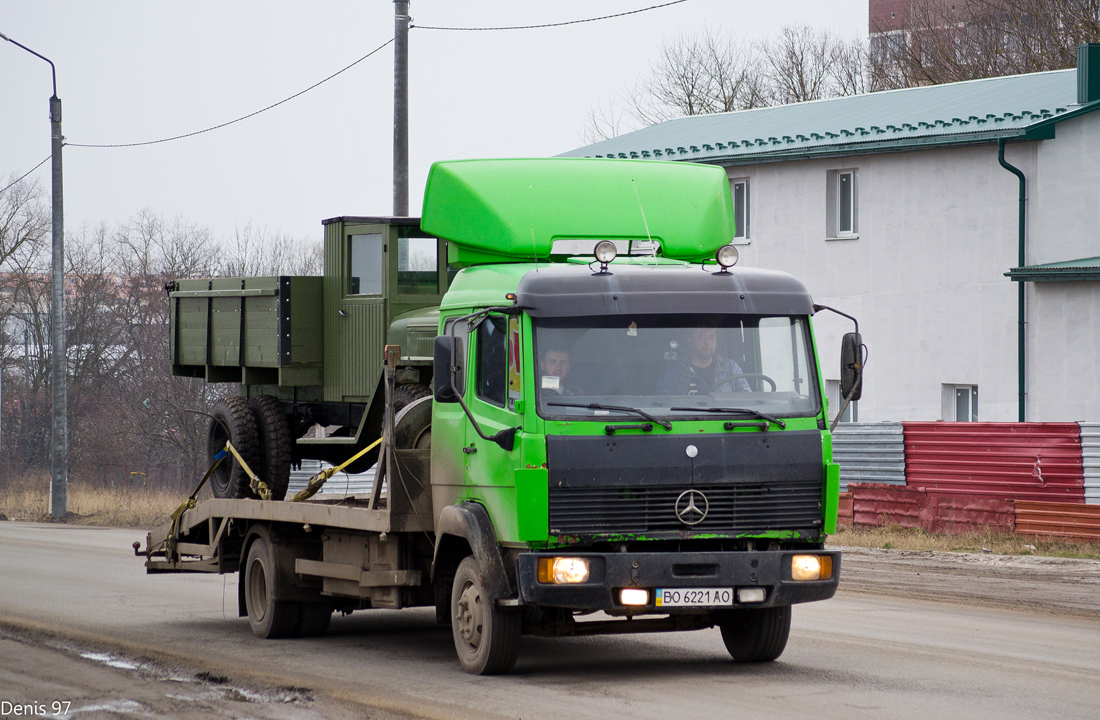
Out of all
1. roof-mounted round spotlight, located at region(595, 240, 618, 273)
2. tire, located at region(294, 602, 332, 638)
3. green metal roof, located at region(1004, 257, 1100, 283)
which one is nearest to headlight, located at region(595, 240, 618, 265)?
roof-mounted round spotlight, located at region(595, 240, 618, 273)

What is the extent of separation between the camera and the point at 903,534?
20469 millimetres

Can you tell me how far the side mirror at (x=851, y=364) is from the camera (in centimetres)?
892

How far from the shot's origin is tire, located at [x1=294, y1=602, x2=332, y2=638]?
38.1 ft

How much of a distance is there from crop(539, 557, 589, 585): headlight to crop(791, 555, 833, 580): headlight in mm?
1331

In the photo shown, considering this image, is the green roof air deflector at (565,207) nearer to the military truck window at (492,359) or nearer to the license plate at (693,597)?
the military truck window at (492,359)

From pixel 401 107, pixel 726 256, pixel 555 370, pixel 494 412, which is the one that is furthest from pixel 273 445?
pixel 401 107

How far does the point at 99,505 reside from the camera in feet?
103

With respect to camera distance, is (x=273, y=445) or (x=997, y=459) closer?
(x=273, y=445)

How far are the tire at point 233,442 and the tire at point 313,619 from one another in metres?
1.74

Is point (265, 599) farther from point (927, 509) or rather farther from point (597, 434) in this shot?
point (927, 509)

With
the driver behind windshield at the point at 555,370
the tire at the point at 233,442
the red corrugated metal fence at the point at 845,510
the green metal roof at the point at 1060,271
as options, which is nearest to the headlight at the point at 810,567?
the driver behind windshield at the point at 555,370

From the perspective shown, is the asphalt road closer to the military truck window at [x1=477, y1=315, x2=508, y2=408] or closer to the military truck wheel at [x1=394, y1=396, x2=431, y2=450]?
the military truck wheel at [x1=394, y1=396, x2=431, y2=450]

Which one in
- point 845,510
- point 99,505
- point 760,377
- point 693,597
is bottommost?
point 99,505

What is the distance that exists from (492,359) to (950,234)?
16.8 metres
